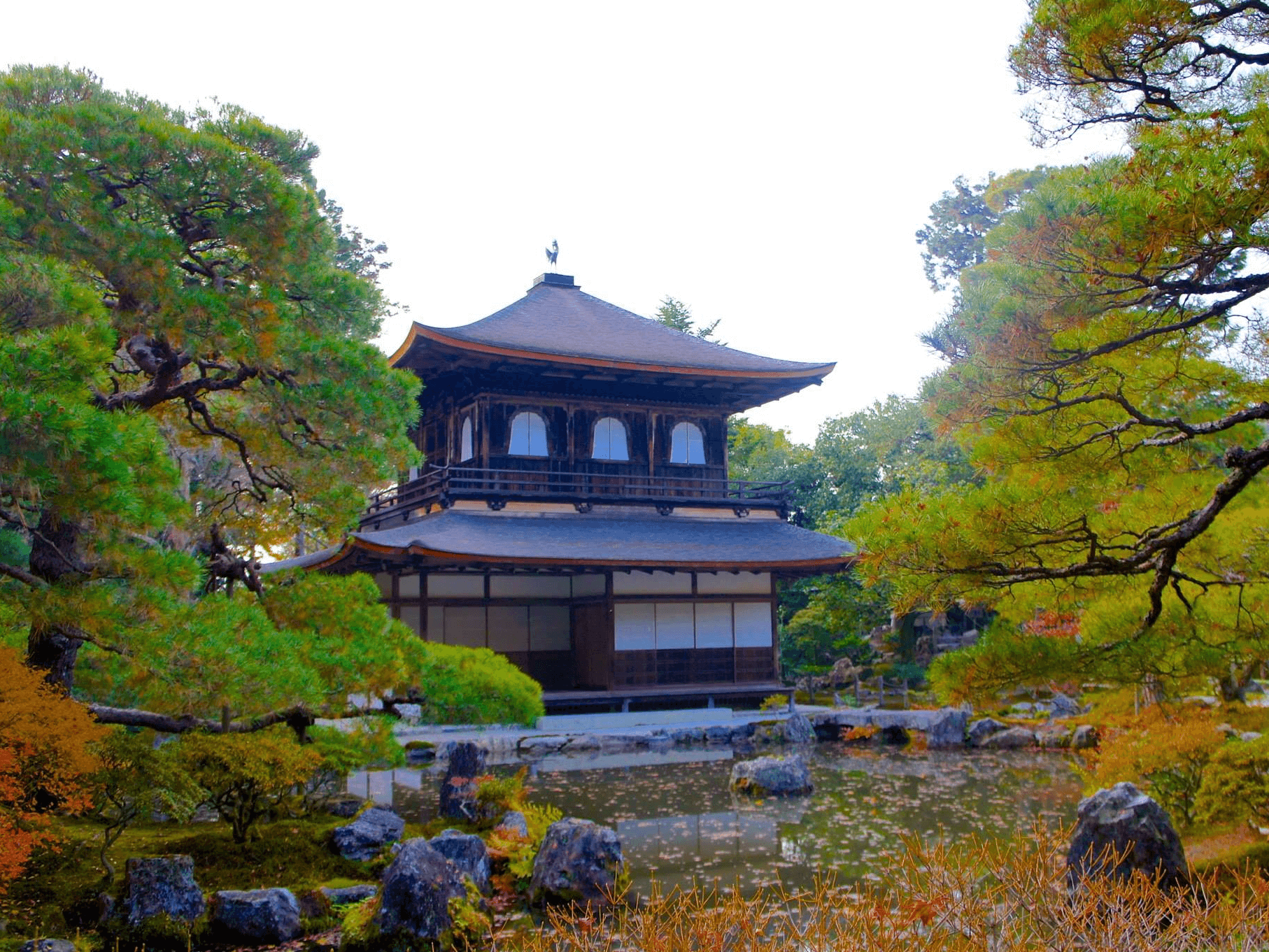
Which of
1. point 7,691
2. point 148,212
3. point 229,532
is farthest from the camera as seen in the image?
point 229,532

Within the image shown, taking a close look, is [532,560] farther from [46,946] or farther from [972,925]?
[972,925]

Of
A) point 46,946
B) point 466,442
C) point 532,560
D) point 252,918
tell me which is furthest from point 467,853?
point 466,442

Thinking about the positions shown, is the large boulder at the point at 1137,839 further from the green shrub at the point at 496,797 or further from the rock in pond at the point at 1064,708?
the rock in pond at the point at 1064,708

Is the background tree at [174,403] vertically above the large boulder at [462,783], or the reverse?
the background tree at [174,403]

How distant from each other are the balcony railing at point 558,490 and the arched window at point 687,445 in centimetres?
40

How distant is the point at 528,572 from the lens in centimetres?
1942

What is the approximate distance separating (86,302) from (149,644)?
1871 mm

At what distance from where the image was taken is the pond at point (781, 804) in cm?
896

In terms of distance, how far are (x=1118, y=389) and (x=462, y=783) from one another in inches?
280

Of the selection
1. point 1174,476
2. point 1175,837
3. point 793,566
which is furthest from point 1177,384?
point 793,566

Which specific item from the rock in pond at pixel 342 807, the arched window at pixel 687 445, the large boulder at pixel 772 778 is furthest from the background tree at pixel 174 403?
the arched window at pixel 687 445

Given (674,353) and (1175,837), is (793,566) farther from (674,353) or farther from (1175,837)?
(1175,837)

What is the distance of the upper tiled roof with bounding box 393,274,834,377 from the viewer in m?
19.6

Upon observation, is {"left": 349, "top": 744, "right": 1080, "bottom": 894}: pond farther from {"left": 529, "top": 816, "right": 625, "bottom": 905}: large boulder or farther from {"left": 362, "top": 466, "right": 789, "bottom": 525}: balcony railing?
{"left": 362, "top": 466, "right": 789, "bottom": 525}: balcony railing
